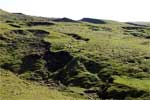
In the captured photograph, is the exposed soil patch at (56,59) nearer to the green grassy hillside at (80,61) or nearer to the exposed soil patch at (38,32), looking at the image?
the green grassy hillside at (80,61)

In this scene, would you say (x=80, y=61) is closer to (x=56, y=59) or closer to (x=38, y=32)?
(x=56, y=59)

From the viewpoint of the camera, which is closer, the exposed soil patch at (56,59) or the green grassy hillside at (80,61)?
the green grassy hillside at (80,61)

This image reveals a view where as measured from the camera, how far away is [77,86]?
94.2m

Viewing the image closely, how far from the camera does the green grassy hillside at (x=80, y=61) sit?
88.6 meters

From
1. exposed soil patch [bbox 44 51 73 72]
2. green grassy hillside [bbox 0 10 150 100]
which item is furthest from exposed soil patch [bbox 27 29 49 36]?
exposed soil patch [bbox 44 51 73 72]

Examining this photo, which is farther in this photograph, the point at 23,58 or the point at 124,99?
the point at 23,58

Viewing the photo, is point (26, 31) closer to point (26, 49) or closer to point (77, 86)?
point (26, 49)

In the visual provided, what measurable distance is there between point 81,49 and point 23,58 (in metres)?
18.4

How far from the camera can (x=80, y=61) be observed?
109750 mm

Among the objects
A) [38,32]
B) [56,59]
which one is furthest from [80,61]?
[38,32]

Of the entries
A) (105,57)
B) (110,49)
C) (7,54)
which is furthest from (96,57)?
(7,54)

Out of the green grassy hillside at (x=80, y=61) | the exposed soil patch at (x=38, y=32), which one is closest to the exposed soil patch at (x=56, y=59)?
the green grassy hillside at (x=80, y=61)

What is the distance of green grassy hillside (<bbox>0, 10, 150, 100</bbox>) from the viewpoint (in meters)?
88.6

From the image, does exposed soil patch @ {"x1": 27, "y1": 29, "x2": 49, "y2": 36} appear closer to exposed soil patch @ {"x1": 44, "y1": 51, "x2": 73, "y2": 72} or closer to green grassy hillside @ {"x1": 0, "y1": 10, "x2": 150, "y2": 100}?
green grassy hillside @ {"x1": 0, "y1": 10, "x2": 150, "y2": 100}
